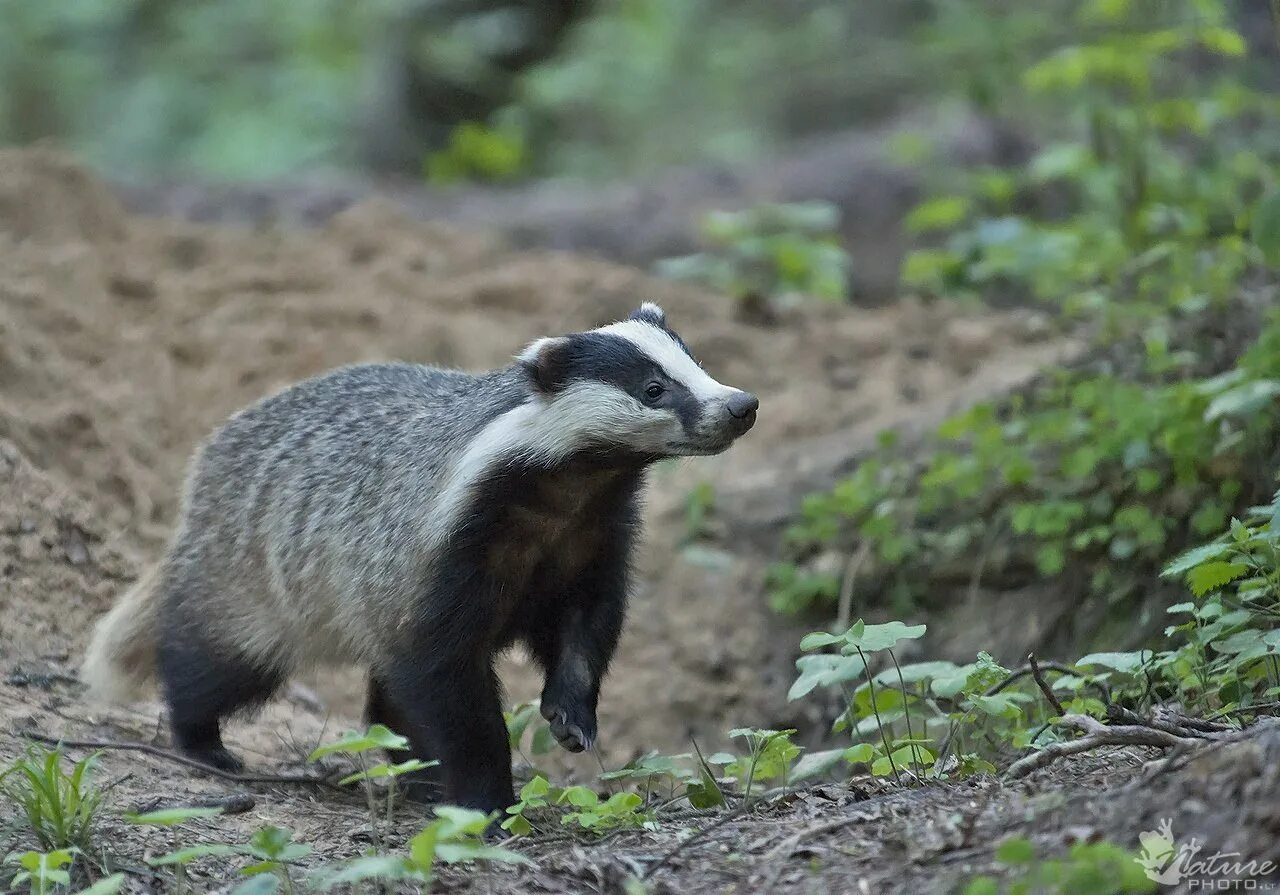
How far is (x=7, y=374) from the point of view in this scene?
22.7 ft

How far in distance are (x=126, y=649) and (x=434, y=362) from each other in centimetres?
309

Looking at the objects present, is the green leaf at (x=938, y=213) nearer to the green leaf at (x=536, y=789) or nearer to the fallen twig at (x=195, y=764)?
the fallen twig at (x=195, y=764)

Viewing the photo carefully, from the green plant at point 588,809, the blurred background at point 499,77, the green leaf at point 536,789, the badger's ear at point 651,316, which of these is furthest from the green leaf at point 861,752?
the blurred background at point 499,77

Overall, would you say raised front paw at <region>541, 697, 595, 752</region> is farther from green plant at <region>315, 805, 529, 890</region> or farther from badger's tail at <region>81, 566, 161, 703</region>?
badger's tail at <region>81, 566, 161, 703</region>

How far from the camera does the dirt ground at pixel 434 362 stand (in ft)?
11.7

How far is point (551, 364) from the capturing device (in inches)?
179

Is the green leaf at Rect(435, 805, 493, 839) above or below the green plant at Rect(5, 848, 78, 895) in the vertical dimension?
above

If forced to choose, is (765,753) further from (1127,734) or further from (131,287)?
(131,287)

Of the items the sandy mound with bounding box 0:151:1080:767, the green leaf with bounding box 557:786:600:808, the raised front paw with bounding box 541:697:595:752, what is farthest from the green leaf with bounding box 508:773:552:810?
the sandy mound with bounding box 0:151:1080:767

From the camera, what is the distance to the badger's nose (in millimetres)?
4371

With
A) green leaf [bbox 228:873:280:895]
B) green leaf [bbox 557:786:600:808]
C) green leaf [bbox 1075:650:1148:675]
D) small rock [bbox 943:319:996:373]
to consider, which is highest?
green leaf [bbox 228:873:280:895]

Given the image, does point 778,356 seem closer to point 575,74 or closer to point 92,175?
point 92,175

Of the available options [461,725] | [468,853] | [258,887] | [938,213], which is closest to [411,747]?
[461,725]

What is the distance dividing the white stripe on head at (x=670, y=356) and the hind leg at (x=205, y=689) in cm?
195
